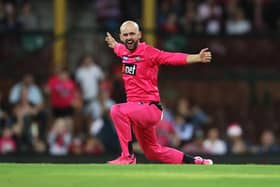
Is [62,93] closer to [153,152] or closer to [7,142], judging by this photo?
[7,142]

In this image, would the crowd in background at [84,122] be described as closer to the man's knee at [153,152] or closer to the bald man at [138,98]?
the man's knee at [153,152]

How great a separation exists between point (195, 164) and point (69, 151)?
621cm

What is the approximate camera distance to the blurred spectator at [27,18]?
76.8 ft

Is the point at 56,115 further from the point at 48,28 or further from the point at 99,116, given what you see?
the point at 48,28

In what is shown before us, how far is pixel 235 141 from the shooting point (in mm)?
20609

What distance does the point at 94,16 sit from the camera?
80.2 feet

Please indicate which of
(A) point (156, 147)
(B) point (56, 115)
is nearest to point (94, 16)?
(B) point (56, 115)

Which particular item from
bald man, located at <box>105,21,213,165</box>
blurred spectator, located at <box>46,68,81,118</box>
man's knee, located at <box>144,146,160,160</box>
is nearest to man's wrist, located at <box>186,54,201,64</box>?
bald man, located at <box>105,21,213,165</box>

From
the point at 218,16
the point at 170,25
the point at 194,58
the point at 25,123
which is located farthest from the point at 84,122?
the point at 194,58

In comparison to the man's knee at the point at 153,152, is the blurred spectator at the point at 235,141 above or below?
below

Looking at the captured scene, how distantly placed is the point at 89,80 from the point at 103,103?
0.71 m

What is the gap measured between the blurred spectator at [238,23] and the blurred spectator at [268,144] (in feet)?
7.92

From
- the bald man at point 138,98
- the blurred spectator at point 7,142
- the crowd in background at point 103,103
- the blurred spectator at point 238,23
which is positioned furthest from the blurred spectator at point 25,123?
the bald man at point 138,98

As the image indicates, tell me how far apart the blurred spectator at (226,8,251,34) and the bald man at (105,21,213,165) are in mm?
8475
